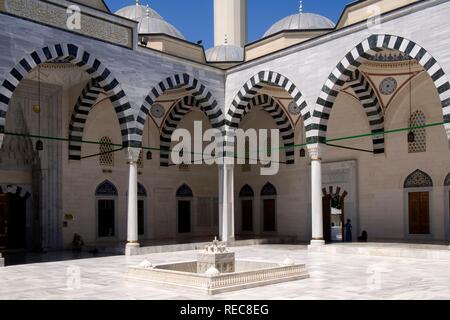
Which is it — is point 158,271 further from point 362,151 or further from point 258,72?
point 362,151

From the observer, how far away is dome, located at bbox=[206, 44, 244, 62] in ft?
56.6

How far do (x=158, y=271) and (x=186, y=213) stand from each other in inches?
361

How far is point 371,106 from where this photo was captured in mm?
12680

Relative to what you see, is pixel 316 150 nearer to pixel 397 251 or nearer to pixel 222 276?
pixel 397 251

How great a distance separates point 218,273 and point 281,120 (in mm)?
9531

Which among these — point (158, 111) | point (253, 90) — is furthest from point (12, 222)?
point (253, 90)

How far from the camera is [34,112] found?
11898 millimetres

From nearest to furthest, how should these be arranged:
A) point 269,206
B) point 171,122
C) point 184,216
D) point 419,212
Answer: point 419,212 → point 171,122 → point 184,216 → point 269,206

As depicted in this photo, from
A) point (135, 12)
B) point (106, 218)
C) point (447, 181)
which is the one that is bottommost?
point (106, 218)

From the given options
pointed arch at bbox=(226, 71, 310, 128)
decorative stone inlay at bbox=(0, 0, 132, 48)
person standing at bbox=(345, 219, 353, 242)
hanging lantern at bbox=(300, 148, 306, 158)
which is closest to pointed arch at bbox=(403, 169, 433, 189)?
person standing at bbox=(345, 219, 353, 242)

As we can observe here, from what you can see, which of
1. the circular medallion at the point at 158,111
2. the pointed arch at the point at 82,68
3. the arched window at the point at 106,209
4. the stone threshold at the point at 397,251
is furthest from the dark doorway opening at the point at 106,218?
the stone threshold at the point at 397,251

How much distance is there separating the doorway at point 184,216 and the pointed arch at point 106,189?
87.6 inches

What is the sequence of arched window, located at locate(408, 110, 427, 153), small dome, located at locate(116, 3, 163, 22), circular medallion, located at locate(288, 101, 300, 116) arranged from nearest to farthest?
arched window, located at locate(408, 110, 427, 153) < circular medallion, located at locate(288, 101, 300, 116) < small dome, located at locate(116, 3, 163, 22)

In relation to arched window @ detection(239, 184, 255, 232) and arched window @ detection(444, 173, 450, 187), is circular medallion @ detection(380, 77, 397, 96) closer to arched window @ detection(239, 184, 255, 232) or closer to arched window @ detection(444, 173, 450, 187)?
arched window @ detection(444, 173, 450, 187)
